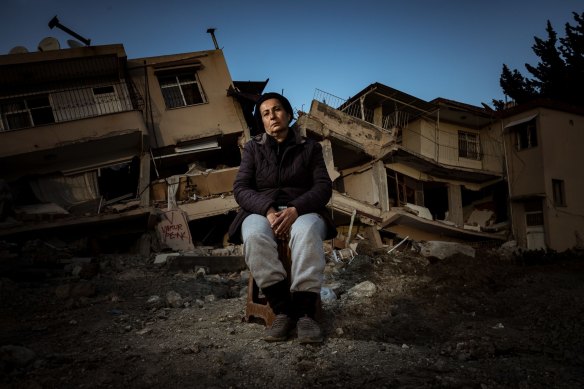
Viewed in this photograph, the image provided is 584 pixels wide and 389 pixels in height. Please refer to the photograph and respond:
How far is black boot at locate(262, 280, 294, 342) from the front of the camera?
247cm

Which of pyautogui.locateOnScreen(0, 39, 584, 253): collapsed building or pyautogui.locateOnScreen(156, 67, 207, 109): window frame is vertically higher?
pyautogui.locateOnScreen(156, 67, 207, 109): window frame

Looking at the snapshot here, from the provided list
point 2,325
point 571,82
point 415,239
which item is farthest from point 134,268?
point 571,82

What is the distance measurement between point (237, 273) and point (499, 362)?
7728 millimetres

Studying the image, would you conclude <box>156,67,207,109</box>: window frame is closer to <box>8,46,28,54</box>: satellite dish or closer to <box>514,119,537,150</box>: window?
<box>8,46,28,54</box>: satellite dish

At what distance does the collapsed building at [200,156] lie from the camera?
12477mm

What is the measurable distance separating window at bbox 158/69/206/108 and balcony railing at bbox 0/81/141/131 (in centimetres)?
141

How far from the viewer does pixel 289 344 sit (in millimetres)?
2404

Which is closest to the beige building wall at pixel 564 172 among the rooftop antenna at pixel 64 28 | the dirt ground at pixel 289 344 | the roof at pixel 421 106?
the roof at pixel 421 106

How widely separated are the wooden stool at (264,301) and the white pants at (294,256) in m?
0.18

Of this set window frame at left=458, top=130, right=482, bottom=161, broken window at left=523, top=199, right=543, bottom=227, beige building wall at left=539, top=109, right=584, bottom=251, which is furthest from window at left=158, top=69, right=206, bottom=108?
broken window at left=523, top=199, right=543, bottom=227

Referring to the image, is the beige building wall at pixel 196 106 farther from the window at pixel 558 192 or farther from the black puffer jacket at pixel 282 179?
the window at pixel 558 192

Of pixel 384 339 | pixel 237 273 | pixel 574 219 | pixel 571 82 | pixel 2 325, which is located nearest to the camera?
pixel 384 339

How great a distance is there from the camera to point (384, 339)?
2.85 meters

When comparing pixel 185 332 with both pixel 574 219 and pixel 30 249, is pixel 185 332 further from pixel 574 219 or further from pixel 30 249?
pixel 574 219
